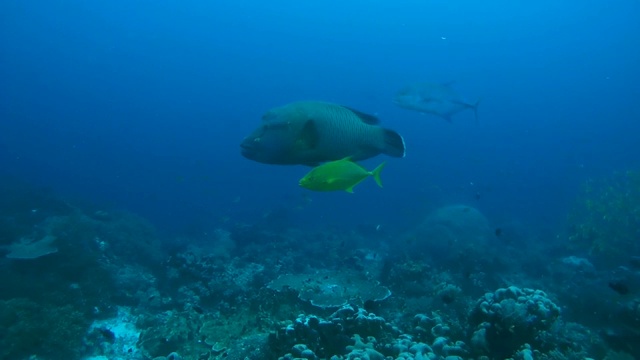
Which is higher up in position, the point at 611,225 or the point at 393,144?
the point at 393,144

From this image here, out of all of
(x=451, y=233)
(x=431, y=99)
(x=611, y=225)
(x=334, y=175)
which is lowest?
(x=451, y=233)

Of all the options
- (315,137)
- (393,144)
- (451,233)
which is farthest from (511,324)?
(451,233)

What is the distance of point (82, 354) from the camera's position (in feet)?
23.4

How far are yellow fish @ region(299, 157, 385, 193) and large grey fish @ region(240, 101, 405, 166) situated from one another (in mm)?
156

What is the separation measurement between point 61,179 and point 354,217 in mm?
35586

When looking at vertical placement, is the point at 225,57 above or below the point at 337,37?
below

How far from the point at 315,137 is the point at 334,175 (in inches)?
26.3

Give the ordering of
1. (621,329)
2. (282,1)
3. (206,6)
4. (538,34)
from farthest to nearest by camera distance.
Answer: (538,34) → (206,6) → (282,1) → (621,329)

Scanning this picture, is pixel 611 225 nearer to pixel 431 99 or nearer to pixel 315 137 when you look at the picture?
pixel 431 99

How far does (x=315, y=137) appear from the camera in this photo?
10.3ft

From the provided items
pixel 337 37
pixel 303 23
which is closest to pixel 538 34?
pixel 337 37

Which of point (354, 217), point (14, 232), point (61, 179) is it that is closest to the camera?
point (14, 232)

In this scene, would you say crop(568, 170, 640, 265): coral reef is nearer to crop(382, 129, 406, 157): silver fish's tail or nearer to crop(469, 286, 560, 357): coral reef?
crop(469, 286, 560, 357): coral reef

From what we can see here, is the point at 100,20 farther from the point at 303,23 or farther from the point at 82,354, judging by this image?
the point at 82,354
